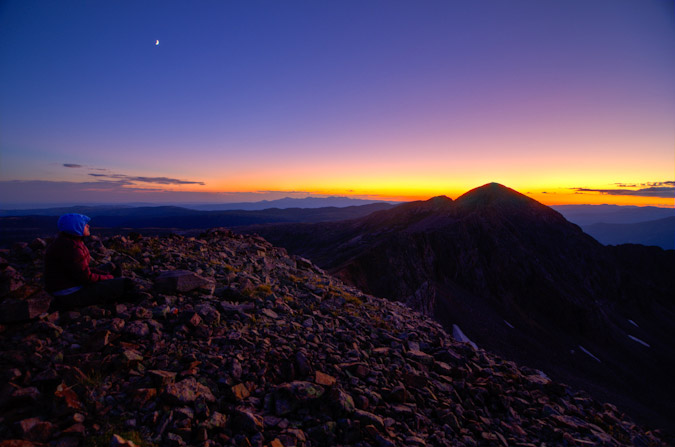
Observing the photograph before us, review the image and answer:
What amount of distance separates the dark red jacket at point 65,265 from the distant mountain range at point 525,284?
3287cm

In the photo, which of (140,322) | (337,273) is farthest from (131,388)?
(337,273)

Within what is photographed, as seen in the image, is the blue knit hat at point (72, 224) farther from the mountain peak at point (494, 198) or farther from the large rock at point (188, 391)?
the mountain peak at point (494, 198)

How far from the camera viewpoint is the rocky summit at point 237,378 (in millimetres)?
4566

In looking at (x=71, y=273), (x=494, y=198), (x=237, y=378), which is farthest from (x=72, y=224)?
(x=494, y=198)

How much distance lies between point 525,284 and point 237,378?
229ft

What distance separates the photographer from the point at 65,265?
20.7 ft

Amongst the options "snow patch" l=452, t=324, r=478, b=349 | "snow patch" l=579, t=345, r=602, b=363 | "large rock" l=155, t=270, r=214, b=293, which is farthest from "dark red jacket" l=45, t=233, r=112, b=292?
"snow patch" l=579, t=345, r=602, b=363

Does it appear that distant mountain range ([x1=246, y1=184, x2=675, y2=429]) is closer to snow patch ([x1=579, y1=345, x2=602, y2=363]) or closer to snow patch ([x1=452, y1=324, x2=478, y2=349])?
snow patch ([x1=579, y1=345, x2=602, y2=363])

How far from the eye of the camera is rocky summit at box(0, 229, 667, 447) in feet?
15.0

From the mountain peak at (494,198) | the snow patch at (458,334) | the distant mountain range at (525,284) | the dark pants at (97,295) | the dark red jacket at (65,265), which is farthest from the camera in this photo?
the mountain peak at (494,198)

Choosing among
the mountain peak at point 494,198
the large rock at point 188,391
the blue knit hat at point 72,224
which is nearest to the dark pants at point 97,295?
the blue knit hat at point 72,224

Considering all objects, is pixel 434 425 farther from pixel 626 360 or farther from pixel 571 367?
pixel 626 360

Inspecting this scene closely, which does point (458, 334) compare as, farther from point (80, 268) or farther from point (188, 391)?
point (80, 268)

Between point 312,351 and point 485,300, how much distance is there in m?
59.0
